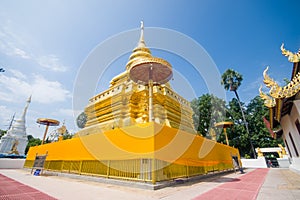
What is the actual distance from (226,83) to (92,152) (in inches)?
1012

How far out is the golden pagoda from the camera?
18.6 ft

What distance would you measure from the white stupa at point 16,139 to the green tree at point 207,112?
114ft

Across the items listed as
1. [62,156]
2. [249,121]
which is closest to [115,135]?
[62,156]

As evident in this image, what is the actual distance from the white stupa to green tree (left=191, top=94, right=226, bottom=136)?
1371 inches

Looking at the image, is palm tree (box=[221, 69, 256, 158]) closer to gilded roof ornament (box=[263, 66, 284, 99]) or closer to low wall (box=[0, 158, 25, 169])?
gilded roof ornament (box=[263, 66, 284, 99])

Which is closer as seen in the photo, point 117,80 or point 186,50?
point 186,50

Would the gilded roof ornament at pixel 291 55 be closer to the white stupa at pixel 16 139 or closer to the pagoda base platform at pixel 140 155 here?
the pagoda base platform at pixel 140 155

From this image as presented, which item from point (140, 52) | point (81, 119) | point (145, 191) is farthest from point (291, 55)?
point (81, 119)

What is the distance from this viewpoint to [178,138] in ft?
22.0

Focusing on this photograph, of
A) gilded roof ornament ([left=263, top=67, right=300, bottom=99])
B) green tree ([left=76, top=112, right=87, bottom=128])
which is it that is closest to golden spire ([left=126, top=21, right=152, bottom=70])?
gilded roof ornament ([left=263, top=67, right=300, bottom=99])

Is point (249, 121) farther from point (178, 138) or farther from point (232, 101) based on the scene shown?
point (178, 138)

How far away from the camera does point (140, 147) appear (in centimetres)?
570

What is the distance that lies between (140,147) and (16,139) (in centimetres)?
3959

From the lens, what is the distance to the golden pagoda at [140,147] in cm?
567
